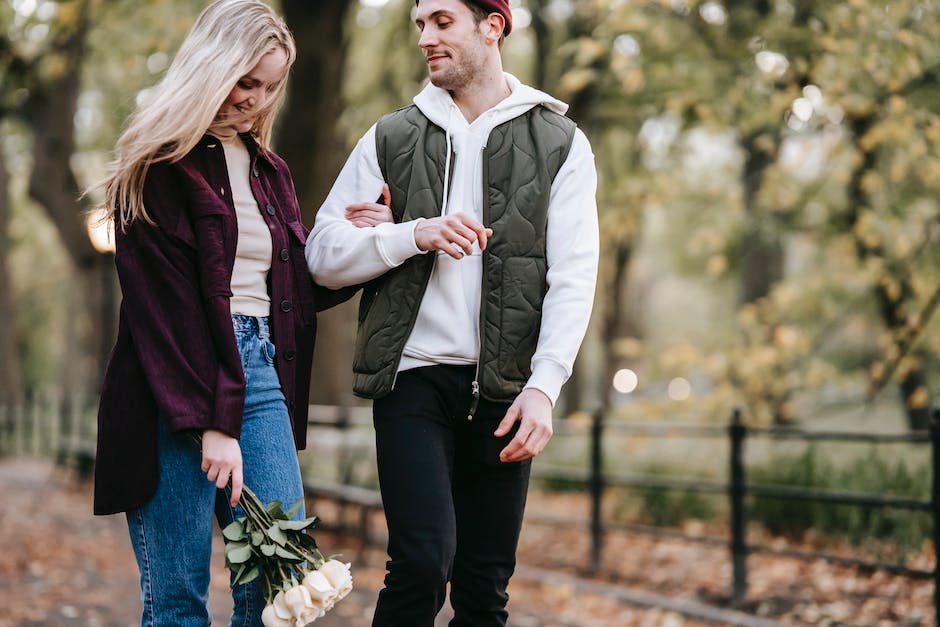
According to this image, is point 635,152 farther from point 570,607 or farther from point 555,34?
point 570,607

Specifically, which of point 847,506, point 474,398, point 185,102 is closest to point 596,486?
point 847,506

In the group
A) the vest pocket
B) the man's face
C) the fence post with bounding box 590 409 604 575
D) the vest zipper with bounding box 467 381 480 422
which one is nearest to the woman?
the man's face

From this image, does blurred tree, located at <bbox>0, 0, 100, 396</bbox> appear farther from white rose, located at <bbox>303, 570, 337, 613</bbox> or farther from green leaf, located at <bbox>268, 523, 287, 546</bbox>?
white rose, located at <bbox>303, 570, 337, 613</bbox>

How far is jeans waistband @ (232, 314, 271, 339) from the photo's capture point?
2949 mm

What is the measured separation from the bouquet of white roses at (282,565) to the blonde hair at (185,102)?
820 millimetres

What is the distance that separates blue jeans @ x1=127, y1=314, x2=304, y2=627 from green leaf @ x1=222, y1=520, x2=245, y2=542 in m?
0.12

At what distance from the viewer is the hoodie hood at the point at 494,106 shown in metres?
3.18

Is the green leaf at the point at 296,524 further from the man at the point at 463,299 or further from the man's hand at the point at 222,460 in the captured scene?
the man at the point at 463,299

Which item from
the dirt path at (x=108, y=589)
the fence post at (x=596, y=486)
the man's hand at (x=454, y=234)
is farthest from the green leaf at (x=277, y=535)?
the fence post at (x=596, y=486)

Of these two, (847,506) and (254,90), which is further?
(847,506)

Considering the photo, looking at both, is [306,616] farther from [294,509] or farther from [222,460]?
[222,460]

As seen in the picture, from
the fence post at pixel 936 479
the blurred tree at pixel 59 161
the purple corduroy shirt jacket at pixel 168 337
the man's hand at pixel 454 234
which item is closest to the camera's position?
the purple corduroy shirt jacket at pixel 168 337

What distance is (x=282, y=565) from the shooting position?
2820 mm

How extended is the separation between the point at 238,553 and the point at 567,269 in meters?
1.17
